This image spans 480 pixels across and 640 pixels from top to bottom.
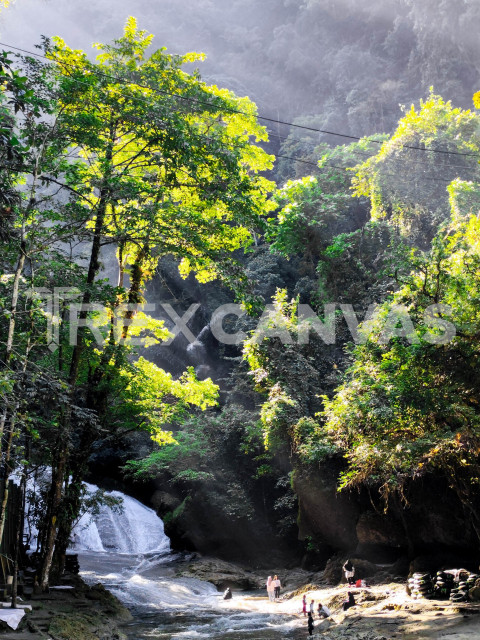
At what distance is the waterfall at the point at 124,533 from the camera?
23.5 meters

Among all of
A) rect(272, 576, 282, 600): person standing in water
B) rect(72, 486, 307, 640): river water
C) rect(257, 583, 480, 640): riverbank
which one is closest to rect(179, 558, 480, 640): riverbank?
rect(257, 583, 480, 640): riverbank

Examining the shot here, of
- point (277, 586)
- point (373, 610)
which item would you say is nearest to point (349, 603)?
point (373, 610)

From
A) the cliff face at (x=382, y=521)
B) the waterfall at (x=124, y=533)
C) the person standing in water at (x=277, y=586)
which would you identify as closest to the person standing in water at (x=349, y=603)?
the cliff face at (x=382, y=521)

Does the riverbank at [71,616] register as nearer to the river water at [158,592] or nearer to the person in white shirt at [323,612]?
the river water at [158,592]

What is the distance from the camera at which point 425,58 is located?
3750 cm

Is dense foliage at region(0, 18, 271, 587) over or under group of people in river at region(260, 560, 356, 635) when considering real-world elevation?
over

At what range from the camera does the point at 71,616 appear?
9.65 meters

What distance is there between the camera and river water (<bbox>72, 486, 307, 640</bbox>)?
11.3m

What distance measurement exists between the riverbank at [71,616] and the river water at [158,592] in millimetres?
580

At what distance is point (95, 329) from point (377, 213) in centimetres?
1607

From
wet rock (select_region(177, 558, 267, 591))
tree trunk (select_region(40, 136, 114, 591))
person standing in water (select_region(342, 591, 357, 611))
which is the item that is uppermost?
tree trunk (select_region(40, 136, 114, 591))

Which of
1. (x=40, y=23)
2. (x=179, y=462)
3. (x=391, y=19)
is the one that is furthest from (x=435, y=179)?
(x=40, y=23)

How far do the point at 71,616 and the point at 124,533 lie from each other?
15518 mm

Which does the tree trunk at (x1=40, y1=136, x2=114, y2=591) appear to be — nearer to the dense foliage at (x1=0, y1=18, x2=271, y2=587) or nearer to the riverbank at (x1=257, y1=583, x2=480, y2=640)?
the dense foliage at (x1=0, y1=18, x2=271, y2=587)
